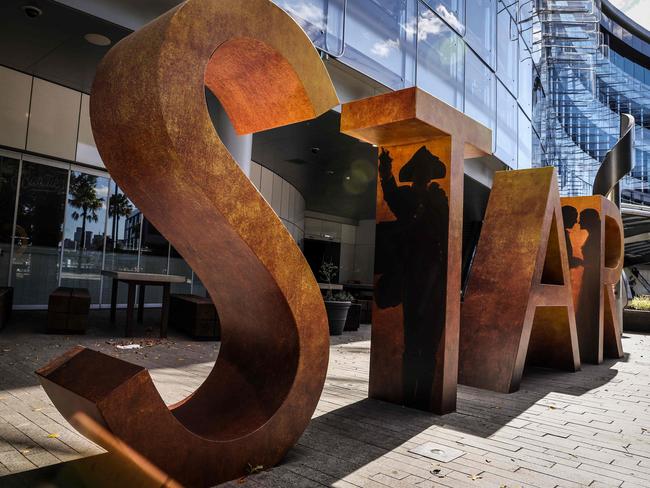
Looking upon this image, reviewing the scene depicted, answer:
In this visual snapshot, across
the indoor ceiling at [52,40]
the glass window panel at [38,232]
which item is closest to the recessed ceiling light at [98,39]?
the indoor ceiling at [52,40]

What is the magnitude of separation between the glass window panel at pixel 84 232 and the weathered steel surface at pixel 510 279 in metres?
9.16

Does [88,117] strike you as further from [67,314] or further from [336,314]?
[336,314]

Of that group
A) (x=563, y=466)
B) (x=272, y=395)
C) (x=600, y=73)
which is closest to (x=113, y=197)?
(x=272, y=395)

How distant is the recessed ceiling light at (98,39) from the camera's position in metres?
7.67

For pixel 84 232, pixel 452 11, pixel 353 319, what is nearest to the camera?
pixel 84 232

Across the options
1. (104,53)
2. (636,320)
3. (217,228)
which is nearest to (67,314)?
(104,53)

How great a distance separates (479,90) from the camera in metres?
14.1

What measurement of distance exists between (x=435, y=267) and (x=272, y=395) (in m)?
2.28

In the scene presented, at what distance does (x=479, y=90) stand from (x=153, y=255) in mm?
9974

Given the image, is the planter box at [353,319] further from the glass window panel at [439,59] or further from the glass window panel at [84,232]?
the glass window panel at [84,232]

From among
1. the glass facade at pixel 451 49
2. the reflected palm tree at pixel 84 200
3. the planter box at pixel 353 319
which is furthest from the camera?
the planter box at pixel 353 319

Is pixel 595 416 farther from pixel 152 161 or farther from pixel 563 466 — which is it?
pixel 152 161

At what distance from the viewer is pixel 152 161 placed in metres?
2.36

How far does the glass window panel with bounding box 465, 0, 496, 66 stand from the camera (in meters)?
14.0
